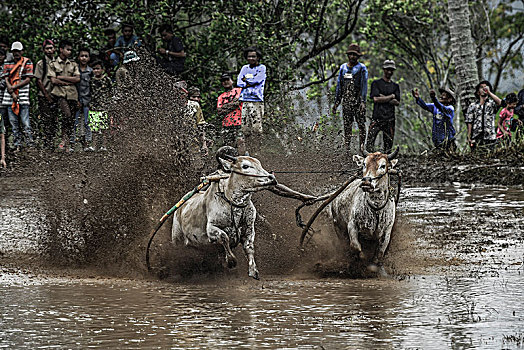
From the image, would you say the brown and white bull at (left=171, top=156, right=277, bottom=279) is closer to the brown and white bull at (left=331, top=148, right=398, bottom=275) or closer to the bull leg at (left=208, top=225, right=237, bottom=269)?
the bull leg at (left=208, top=225, right=237, bottom=269)

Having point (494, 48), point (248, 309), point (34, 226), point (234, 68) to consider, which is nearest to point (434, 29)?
point (494, 48)

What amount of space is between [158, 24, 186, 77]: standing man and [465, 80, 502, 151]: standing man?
6029mm

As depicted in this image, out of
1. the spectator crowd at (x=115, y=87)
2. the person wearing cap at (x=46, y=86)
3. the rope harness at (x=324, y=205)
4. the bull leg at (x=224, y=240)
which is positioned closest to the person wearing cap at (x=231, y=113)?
the spectator crowd at (x=115, y=87)

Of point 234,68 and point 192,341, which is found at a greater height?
point 234,68

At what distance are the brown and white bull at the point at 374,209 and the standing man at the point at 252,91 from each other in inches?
211

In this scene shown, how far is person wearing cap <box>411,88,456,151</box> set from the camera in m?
16.7

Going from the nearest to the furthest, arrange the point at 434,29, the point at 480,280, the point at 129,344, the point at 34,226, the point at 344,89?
the point at 129,344
the point at 480,280
the point at 34,226
the point at 344,89
the point at 434,29

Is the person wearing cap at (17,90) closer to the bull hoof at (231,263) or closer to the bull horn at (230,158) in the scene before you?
the bull horn at (230,158)

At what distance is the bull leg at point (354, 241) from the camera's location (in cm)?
860

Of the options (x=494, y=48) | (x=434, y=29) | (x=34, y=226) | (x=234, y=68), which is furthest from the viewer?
(x=494, y=48)

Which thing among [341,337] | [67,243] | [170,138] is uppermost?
[170,138]

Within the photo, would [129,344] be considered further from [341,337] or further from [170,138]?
[170,138]

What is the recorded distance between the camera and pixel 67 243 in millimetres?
9891

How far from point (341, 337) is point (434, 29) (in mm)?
26694
